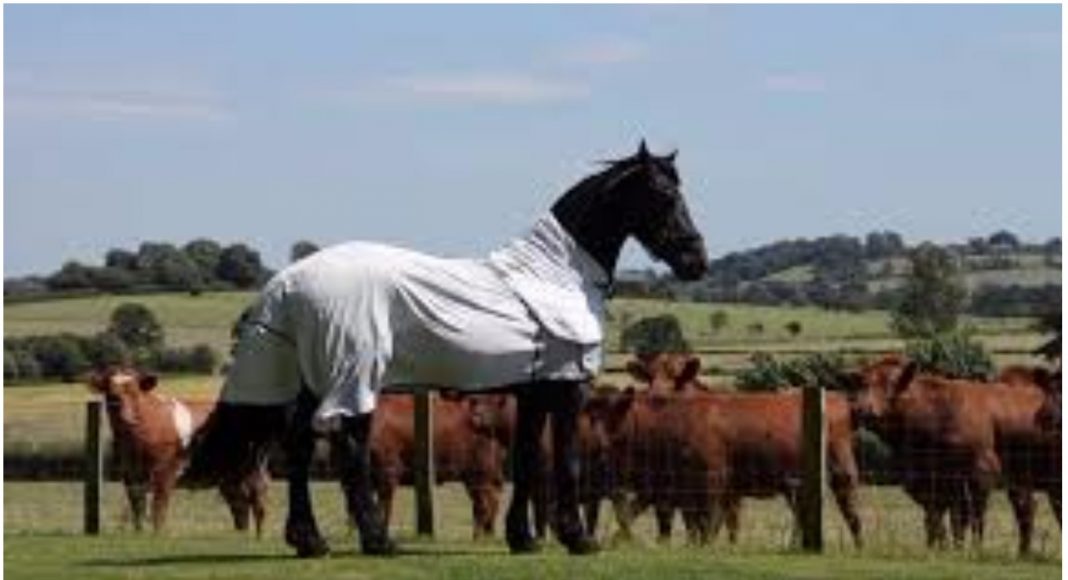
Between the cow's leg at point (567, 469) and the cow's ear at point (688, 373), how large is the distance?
8464 millimetres

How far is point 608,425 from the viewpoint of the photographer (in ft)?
67.8

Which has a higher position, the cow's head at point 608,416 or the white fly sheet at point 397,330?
the white fly sheet at point 397,330

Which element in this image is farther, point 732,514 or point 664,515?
point 664,515

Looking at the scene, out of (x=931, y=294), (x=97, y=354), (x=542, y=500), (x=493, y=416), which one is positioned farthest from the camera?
(x=931, y=294)

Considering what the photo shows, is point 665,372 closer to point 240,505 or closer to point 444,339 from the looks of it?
point 240,505

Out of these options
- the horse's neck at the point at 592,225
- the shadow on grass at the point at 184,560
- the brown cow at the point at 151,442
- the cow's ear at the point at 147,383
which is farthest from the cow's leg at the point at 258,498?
the horse's neck at the point at 592,225

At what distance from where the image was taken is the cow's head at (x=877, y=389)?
765 inches

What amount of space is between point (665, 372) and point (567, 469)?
9.43 metres

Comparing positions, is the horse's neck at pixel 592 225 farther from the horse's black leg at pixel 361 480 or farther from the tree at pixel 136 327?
the tree at pixel 136 327

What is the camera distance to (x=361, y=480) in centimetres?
1402

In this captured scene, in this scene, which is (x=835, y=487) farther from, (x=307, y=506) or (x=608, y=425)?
(x=307, y=506)

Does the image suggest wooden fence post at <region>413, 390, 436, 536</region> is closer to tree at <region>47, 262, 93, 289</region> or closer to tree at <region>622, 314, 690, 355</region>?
tree at <region>622, 314, 690, 355</region>

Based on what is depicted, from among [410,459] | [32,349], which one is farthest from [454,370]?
[32,349]

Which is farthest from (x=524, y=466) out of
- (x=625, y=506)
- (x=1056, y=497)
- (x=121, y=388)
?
(x=121, y=388)
